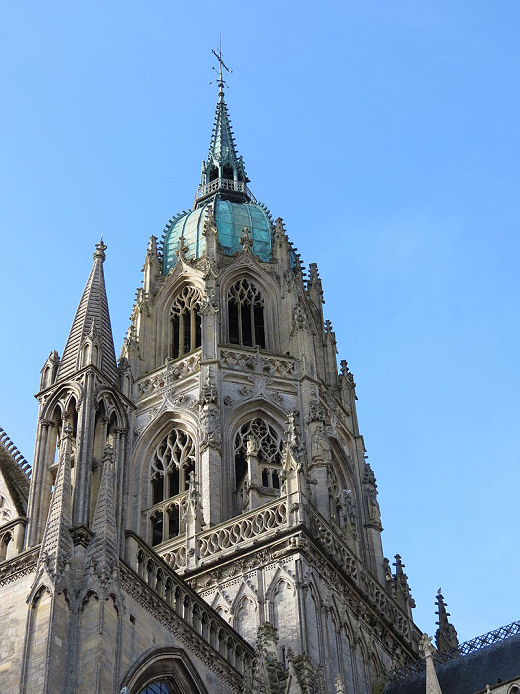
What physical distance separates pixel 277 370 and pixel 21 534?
14.4 meters

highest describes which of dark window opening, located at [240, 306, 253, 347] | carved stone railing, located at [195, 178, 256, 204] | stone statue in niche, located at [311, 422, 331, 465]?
carved stone railing, located at [195, 178, 256, 204]

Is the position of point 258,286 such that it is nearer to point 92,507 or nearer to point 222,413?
point 222,413

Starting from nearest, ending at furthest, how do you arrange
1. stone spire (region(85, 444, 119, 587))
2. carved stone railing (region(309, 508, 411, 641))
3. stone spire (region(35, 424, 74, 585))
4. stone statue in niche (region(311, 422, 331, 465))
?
stone spire (region(35, 424, 74, 585))
stone spire (region(85, 444, 119, 587))
carved stone railing (region(309, 508, 411, 641))
stone statue in niche (region(311, 422, 331, 465))

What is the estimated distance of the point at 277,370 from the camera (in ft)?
116

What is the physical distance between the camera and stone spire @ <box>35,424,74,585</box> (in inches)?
792

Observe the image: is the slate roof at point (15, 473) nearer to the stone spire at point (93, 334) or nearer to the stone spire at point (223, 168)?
→ the stone spire at point (93, 334)

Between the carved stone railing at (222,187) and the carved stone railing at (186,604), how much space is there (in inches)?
855

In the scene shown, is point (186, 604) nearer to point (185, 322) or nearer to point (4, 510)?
point (4, 510)

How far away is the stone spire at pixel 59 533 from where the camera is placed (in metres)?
20.1

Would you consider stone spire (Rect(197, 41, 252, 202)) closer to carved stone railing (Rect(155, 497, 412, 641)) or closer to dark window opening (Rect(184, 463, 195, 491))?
dark window opening (Rect(184, 463, 195, 491))

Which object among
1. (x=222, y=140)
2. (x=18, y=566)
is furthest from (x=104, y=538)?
(x=222, y=140)

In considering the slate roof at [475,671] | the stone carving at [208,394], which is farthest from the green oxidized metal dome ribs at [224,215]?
the slate roof at [475,671]

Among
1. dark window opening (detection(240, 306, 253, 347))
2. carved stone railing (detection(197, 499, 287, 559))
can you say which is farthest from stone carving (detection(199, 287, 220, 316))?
carved stone railing (detection(197, 499, 287, 559))

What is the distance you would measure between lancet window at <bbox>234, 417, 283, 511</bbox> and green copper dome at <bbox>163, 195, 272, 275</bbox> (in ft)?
22.4
